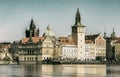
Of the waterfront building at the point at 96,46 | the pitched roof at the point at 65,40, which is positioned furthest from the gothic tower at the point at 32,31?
the waterfront building at the point at 96,46

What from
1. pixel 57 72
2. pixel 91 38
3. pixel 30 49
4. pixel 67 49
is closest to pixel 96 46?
pixel 91 38

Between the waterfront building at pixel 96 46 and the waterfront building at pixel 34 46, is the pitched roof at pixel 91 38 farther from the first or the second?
the waterfront building at pixel 34 46

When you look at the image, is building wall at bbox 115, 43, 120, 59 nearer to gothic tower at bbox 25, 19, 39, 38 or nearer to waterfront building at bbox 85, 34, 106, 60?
waterfront building at bbox 85, 34, 106, 60

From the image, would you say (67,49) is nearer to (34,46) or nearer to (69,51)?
(69,51)

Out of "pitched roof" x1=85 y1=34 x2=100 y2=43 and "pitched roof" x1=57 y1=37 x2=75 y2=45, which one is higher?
"pitched roof" x1=85 y1=34 x2=100 y2=43

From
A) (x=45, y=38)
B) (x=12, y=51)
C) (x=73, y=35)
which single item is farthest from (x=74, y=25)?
(x=12, y=51)

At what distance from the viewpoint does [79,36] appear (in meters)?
122

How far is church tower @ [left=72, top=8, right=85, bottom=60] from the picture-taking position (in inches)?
4811

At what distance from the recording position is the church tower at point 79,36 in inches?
4811

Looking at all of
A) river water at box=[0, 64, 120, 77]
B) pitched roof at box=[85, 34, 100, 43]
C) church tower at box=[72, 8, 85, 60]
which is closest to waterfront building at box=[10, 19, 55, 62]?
church tower at box=[72, 8, 85, 60]

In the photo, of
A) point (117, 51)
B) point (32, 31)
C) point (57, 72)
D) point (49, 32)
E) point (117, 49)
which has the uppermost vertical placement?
point (32, 31)

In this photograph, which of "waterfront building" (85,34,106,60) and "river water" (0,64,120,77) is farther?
"waterfront building" (85,34,106,60)

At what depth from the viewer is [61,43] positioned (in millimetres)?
121125

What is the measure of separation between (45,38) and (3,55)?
11238mm
